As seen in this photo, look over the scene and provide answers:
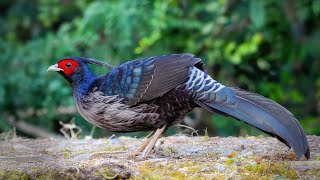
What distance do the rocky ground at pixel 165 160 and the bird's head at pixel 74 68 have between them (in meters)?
0.57

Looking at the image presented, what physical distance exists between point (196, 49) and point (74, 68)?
3891mm

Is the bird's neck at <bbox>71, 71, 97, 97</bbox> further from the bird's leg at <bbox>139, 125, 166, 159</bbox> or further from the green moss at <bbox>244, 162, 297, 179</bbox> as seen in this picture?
the green moss at <bbox>244, 162, 297, 179</bbox>

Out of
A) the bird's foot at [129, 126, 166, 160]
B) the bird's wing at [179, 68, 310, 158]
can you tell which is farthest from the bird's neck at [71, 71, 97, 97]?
the bird's wing at [179, 68, 310, 158]

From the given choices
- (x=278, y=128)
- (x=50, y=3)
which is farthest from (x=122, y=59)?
(x=278, y=128)

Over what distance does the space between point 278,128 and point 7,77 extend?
5.04 meters

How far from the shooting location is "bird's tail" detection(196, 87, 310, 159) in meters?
5.04

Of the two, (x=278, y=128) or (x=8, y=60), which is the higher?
(x=278, y=128)

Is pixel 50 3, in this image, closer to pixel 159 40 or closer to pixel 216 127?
pixel 159 40

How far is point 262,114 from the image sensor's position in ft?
17.1

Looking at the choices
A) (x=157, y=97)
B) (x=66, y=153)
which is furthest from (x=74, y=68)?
(x=157, y=97)

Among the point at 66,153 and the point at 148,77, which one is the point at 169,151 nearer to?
the point at 148,77

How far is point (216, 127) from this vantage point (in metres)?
9.31

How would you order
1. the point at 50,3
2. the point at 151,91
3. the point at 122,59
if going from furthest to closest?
the point at 50,3
the point at 122,59
the point at 151,91

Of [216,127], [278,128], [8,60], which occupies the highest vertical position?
[278,128]
